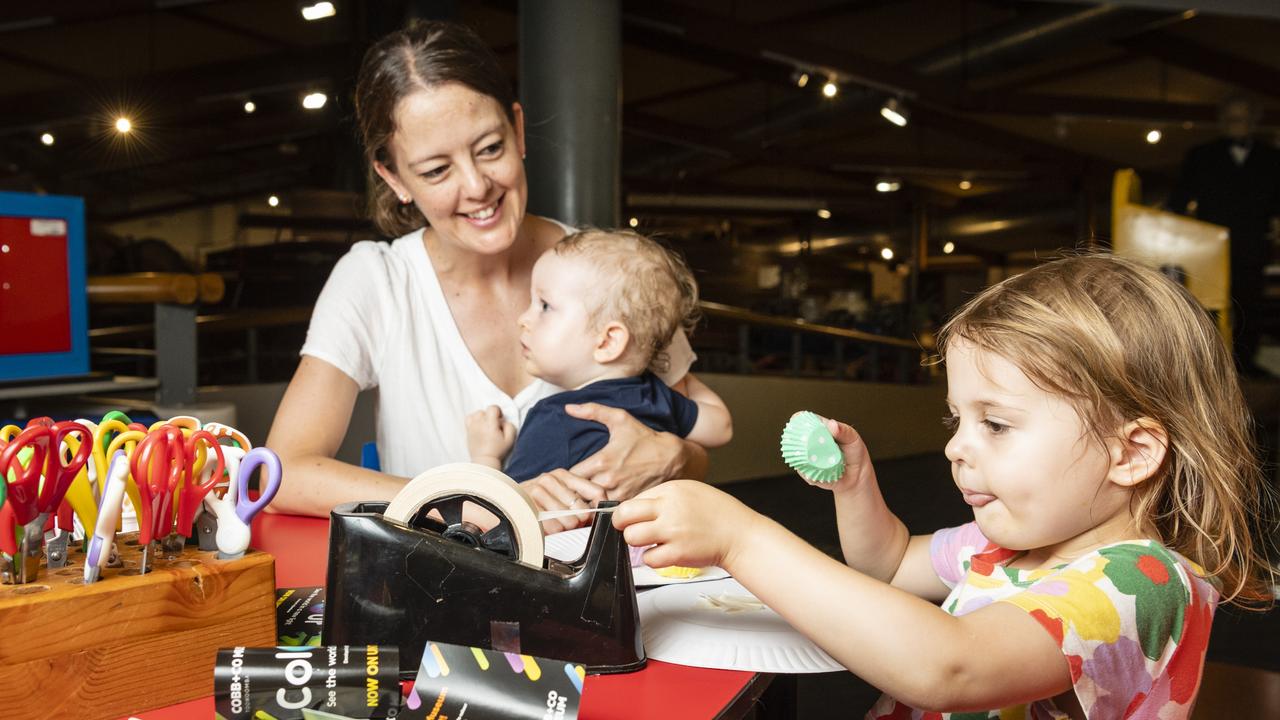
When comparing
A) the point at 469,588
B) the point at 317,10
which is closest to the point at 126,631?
the point at 469,588

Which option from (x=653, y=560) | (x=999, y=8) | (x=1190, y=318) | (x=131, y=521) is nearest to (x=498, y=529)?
(x=653, y=560)

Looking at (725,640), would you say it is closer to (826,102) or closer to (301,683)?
(301,683)

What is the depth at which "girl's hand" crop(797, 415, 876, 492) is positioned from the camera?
3.63 feet

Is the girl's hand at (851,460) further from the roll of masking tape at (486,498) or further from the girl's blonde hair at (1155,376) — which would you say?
the roll of masking tape at (486,498)

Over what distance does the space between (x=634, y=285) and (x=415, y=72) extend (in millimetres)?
523

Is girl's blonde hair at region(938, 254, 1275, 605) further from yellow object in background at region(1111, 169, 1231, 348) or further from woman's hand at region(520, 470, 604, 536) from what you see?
yellow object in background at region(1111, 169, 1231, 348)

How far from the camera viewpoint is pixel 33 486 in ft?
2.51

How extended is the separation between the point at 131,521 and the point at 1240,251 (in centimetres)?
690

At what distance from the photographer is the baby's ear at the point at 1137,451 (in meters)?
0.92

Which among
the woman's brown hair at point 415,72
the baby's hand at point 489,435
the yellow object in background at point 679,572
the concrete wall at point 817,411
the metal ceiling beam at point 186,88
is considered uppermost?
the metal ceiling beam at point 186,88

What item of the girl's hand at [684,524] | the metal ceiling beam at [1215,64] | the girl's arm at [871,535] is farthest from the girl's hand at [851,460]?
the metal ceiling beam at [1215,64]

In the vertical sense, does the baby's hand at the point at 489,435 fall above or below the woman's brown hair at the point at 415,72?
below

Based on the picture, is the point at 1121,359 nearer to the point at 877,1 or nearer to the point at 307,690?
the point at 307,690

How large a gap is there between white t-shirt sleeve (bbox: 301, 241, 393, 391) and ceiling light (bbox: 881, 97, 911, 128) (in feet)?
18.4
